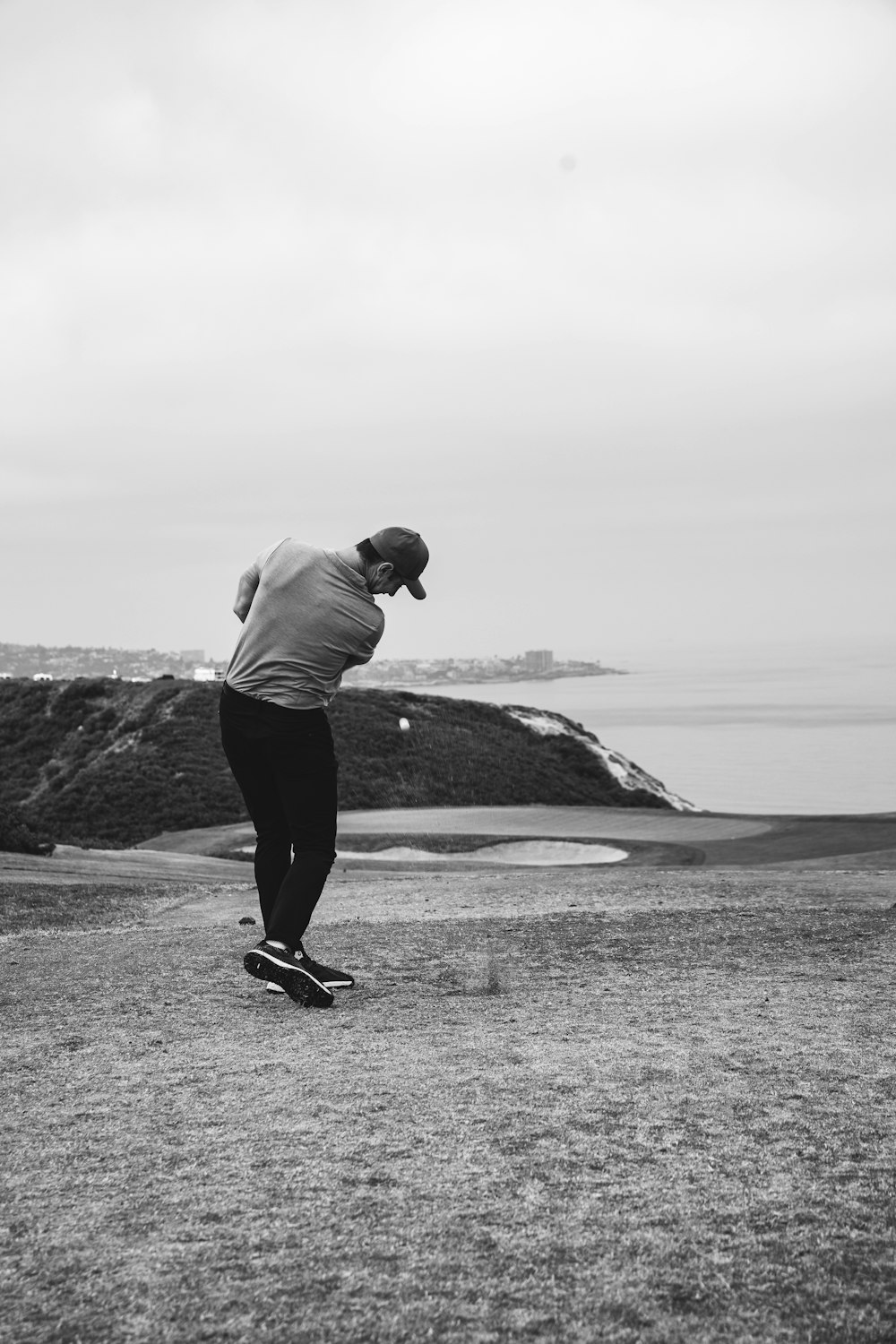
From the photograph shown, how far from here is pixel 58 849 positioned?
1591 centimetres

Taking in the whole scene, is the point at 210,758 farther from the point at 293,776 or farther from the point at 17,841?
the point at 293,776

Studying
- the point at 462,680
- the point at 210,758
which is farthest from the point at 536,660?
the point at 210,758

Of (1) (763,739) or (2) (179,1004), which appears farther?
(1) (763,739)

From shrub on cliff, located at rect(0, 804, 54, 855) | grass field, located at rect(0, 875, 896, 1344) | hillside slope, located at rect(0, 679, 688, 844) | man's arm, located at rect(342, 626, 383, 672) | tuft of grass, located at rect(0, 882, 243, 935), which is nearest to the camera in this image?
grass field, located at rect(0, 875, 896, 1344)

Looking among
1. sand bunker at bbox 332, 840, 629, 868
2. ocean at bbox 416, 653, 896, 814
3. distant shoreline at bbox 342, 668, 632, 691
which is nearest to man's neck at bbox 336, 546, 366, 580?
sand bunker at bbox 332, 840, 629, 868

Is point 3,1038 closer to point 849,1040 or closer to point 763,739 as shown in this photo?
point 849,1040

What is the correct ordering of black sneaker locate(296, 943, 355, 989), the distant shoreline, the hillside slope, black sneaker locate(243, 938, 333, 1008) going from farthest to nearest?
the distant shoreline, the hillside slope, black sneaker locate(296, 943, 355, 989), black sneaker locate(243, 938, 333, 1008)

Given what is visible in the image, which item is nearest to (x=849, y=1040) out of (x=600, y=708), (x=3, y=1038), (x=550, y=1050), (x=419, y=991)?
(x=550, y=1050)

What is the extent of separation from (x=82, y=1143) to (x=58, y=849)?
13527mm

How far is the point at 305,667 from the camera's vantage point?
5184 millimetres

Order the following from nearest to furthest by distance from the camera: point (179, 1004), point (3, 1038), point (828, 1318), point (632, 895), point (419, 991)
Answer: point (828, 1318)
point (3, 1038)
point (179, 1004)
point (419, 991)
point (632, 895)

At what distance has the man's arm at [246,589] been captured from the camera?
5.36 metres

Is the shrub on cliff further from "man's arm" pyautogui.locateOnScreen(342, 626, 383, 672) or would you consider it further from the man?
"man's arm" pyautogui.locateOnScreen(342, 626, 383, 672)

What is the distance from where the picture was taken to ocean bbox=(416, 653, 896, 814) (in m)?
69.2
